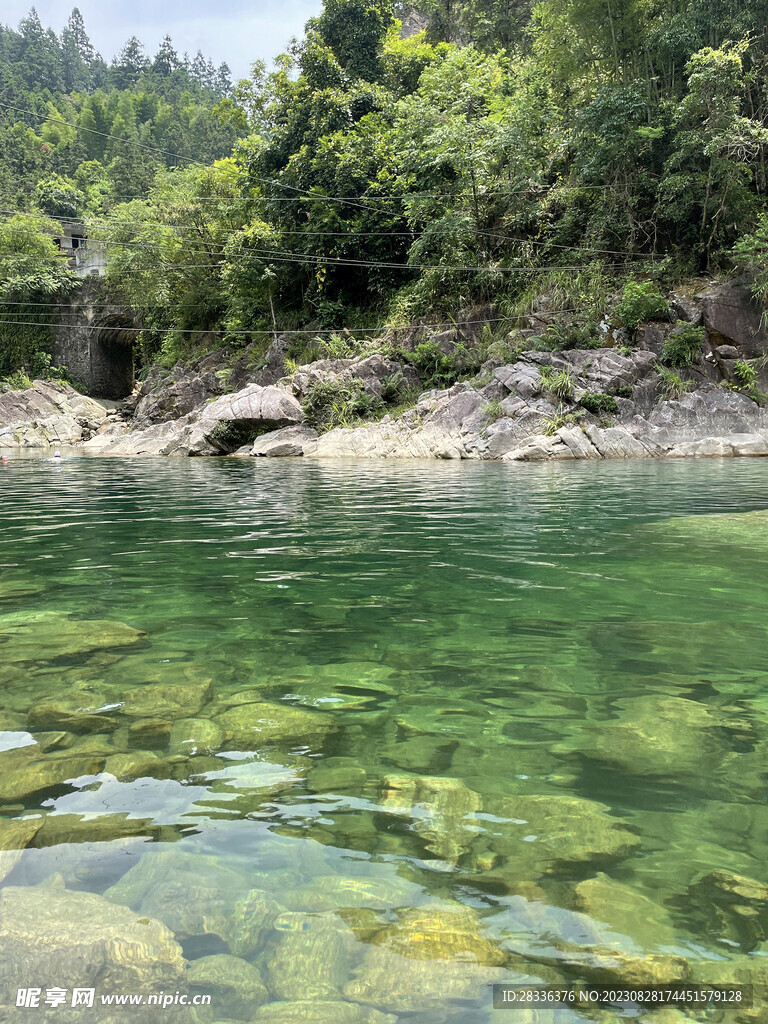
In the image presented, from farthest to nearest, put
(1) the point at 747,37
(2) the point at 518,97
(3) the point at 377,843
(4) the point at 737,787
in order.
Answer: (2) the point at 518,97 < (1) the point at 747,37 < (4) the point at 737,787 < (3) the point at 377,843

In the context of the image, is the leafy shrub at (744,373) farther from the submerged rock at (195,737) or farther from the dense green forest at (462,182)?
the submerged rock at (195,737)

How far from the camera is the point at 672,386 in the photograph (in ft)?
59.7

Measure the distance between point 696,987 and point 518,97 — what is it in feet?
85.1

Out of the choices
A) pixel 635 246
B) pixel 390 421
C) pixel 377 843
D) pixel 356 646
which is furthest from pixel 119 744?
pixel 635 246

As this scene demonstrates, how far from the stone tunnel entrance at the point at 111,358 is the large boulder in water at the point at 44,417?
11.0 feet

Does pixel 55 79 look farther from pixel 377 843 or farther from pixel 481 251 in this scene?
pixel 377 843

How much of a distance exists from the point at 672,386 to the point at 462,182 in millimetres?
10103

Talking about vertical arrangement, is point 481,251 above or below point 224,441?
above

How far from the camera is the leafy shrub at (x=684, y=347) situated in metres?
18.6

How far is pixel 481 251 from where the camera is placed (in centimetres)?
2288

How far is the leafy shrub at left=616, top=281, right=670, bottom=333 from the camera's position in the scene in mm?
19109

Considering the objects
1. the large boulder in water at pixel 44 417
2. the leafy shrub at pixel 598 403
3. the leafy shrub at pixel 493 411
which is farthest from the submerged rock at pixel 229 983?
the large boulder in water at pixel 44 417

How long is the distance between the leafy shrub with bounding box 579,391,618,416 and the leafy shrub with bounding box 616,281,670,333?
3046 millimetres

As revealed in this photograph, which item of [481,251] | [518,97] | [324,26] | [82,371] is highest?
[324,26]
